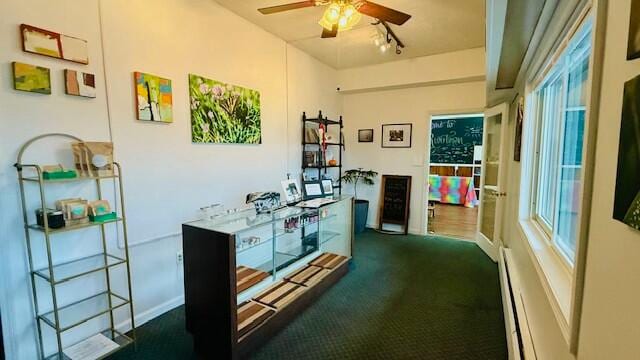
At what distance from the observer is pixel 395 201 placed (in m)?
5.08

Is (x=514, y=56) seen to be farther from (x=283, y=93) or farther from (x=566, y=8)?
(x=283, y=93)

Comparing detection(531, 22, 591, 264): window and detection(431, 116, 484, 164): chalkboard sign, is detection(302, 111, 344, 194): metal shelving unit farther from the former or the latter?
detection(431, 116, 484, 164): chalkboard sign

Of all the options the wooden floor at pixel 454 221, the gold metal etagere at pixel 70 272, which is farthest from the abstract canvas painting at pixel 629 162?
the wooden floor at pixel 454 221

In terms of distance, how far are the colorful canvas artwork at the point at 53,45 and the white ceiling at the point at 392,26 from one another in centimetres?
138

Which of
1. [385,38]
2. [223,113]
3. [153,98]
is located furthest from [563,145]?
[153,98]

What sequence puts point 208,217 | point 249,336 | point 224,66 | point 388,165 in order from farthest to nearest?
point 388,165 → point 224,66 → point 208,217 → point 249,336

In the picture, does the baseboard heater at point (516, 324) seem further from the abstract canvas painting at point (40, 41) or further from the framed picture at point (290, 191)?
the abstract canvas painting at point (40, 41)

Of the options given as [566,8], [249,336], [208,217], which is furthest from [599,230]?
[208,217]

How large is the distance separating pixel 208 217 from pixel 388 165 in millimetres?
3622

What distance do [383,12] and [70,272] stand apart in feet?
9.51

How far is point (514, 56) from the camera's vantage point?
Result: 2246 mm

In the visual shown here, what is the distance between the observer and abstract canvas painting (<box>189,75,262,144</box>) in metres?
2.72

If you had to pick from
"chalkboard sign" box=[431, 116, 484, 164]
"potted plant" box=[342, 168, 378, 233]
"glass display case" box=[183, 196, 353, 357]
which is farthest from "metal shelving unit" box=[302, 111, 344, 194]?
"chalkboard sign" box=[431, 116, 484, 164]

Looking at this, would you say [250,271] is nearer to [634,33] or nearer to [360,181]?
[634,33]
